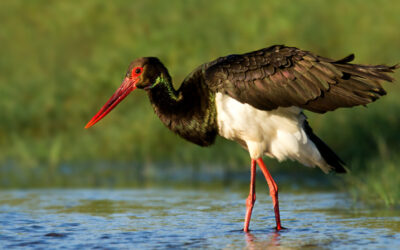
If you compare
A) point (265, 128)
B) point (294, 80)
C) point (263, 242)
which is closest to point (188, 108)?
point (265, 128)

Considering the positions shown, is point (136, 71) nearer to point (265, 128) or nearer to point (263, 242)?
point (265, 128)

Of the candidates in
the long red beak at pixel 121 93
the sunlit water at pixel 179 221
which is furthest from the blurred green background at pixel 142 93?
the long red beak at pixel 121 93

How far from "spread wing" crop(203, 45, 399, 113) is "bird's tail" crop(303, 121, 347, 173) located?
491 millimetres

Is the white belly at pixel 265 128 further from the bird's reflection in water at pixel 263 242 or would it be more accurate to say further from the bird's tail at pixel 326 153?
the bird's reflection in water at pixel 263 242

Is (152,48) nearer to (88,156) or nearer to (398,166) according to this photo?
(88,156)

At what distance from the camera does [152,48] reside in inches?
539

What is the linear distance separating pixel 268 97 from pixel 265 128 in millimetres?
282

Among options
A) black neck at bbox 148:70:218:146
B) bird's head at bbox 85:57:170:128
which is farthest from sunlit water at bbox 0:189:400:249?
bird's head at bbox 85:57:170:128

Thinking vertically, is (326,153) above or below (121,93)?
below

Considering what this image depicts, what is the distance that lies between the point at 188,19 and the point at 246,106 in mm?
8621

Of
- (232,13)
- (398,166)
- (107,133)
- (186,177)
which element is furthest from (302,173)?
(232,13)

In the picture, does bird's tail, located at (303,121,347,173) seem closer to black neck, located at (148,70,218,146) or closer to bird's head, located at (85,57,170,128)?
black neck, located at (148,70,218,146)

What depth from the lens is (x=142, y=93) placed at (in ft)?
42.8

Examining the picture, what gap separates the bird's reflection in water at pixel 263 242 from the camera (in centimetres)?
544
